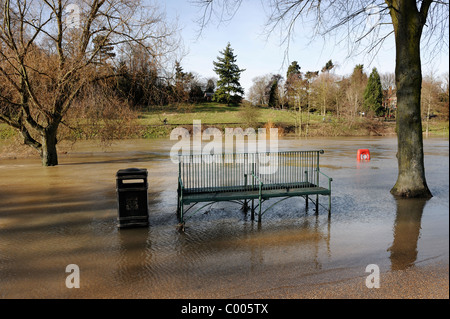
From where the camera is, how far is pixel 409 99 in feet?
36.8

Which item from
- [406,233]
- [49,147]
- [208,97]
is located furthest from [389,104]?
[406,233]

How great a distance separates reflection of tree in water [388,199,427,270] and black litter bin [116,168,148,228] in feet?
17.5

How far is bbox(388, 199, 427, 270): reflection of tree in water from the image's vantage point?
6285 millimetres

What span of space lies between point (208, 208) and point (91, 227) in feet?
10.7

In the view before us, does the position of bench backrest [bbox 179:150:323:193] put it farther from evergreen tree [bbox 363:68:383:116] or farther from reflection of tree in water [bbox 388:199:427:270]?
evergreen tree [bbox 363:68:383:116]

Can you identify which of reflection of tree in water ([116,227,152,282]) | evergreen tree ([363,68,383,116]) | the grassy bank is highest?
evergreen tree ([363,68,383,116])

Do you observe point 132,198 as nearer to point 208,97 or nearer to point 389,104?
point 208,97

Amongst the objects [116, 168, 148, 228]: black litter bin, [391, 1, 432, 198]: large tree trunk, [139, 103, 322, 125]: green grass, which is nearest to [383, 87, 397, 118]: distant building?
[139, 103, 322, 125]: green grass

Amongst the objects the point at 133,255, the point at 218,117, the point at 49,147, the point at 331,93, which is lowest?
the point at 133,255

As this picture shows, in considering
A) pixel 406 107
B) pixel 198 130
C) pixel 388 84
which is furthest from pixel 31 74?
pixel 388 84

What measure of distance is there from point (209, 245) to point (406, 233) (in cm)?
448

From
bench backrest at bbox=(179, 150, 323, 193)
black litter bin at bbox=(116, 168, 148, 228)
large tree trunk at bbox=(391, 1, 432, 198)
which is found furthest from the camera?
large tree trunk at bbox=(391, 1, 432, 198)

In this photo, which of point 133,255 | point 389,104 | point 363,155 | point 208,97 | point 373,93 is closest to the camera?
point 133,255

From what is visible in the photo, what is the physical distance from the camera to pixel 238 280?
5.48 metres
